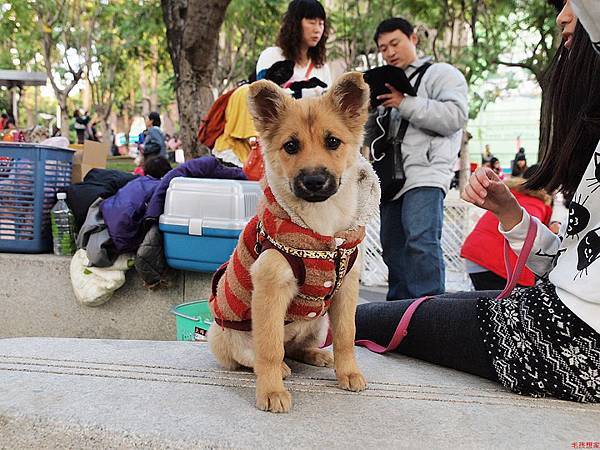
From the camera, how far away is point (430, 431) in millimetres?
1537

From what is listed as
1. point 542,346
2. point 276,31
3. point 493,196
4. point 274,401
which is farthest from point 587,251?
point 276,31

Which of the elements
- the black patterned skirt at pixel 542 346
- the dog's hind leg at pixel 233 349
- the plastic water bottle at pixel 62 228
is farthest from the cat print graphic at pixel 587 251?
the plastic water bottle at pixel 62 228

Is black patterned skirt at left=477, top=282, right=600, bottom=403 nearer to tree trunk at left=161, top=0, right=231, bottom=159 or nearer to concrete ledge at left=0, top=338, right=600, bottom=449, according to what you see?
concrete ledge at left=0, top=338, right=600, bottom=449

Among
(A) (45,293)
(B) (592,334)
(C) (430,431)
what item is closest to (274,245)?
(C) (430,431)

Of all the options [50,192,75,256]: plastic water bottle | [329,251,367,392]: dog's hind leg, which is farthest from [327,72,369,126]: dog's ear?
[50,192,75,256]: plastic water bottle

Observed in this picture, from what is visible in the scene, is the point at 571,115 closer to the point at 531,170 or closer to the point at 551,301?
the point at 551,301

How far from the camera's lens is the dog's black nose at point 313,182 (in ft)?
5.61

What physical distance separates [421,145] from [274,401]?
8.53 feet

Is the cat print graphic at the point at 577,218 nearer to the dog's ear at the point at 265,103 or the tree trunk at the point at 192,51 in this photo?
the dog's ear at the point at 265,103

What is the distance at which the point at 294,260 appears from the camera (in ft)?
5.69

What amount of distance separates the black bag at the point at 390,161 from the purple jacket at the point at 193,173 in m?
1.00

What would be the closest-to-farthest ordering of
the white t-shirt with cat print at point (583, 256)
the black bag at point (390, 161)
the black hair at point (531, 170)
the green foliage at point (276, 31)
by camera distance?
the white t-shirt with cat print at point (583, 256)
the black hair at point (531, 170)
the black bag at point (390, 161)
the green foliage at point (276, 31)

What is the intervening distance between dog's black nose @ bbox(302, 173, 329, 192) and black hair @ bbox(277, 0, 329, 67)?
8.84ft

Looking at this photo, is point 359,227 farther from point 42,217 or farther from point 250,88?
point 42,217
